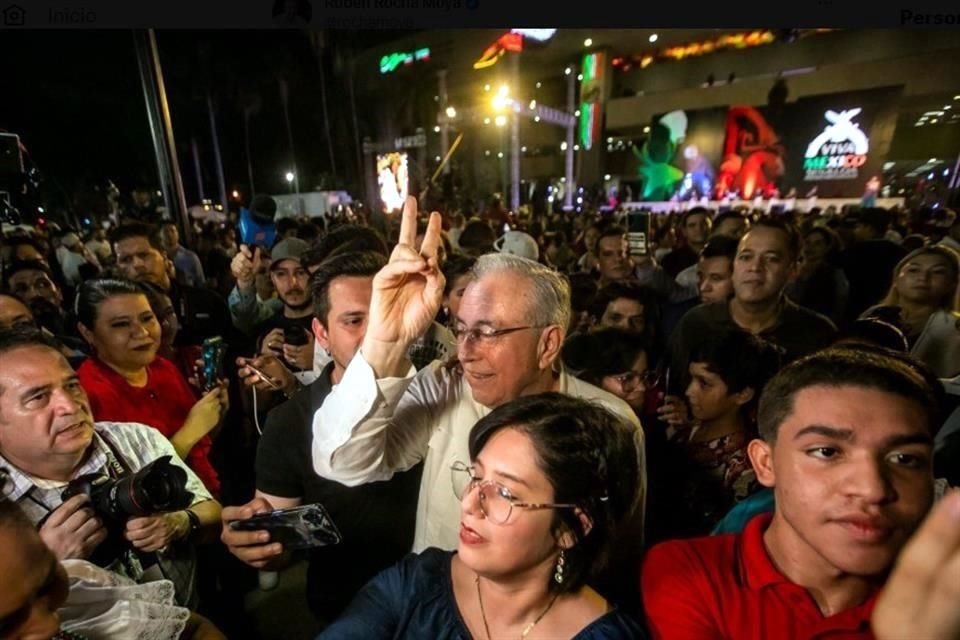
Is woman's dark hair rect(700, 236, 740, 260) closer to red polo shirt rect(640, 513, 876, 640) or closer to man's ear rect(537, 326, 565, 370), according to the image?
man's ear rect(537, 326, 565, 370)

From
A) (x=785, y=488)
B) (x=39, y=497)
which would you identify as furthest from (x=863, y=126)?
(x=39, y=497)

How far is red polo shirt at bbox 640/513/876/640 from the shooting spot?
1.14m

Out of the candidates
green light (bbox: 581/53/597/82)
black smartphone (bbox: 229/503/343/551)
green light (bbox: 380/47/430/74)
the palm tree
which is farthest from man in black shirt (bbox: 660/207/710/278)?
green light (bbox: 581/53/597/82)

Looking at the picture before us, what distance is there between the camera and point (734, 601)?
1.19 metres

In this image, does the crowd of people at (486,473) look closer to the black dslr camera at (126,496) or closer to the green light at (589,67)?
the black dslr camera at (126,496)

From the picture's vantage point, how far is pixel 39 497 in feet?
5.19

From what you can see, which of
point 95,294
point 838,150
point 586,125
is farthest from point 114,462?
point 586,125

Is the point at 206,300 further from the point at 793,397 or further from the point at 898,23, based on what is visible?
the point at 898,23

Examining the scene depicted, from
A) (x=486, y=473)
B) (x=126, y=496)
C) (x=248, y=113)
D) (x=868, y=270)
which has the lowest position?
(x=868, y=270)

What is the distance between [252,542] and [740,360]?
196cm

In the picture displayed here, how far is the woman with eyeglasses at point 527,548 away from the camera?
1.18 meters

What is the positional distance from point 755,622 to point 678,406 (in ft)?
3.83

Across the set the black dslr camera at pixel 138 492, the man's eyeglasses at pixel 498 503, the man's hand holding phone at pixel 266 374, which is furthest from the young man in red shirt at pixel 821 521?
the man's hand holding phone at pixel 266 374

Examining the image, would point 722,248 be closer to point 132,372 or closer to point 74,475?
point 132,372
